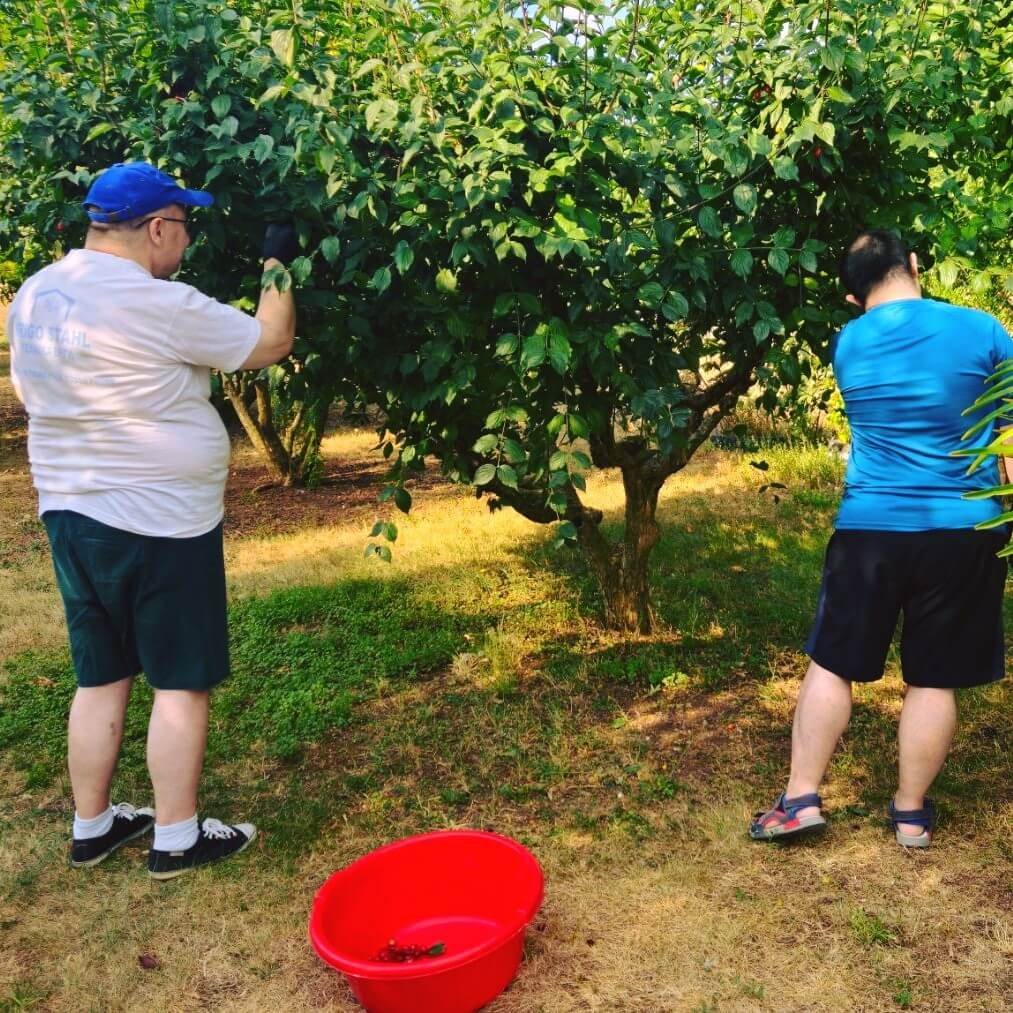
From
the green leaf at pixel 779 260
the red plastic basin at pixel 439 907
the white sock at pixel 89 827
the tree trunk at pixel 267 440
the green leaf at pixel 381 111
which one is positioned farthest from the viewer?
the tree trunk at pixel 267 440

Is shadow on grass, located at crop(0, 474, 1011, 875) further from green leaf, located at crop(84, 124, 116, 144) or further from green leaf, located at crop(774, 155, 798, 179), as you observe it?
green leaf, located at crop(84, 124, 116, 144)

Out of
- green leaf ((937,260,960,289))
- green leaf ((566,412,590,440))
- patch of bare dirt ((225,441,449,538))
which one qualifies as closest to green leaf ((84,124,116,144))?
green leaf ((566,412,590,440))

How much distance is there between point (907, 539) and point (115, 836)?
261 cm

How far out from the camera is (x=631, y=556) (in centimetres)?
471

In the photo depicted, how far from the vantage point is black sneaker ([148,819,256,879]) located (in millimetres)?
3115

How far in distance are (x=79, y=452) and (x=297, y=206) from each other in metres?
0.94

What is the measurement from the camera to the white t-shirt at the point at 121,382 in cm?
280

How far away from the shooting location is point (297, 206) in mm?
2938

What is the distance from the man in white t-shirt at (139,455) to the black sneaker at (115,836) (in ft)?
0.57

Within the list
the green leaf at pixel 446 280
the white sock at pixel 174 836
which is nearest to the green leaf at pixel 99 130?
the green leaf at pixel 446 280

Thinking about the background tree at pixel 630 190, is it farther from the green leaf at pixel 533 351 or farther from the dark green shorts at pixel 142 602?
the dark green shorts at pixel 142 602

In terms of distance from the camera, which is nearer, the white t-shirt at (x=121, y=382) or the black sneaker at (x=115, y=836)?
the white t-shirt at (x=121, y=382)

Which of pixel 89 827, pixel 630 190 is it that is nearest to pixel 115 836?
pixel 89 827

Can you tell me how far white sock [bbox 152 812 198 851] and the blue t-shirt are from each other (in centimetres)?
221
